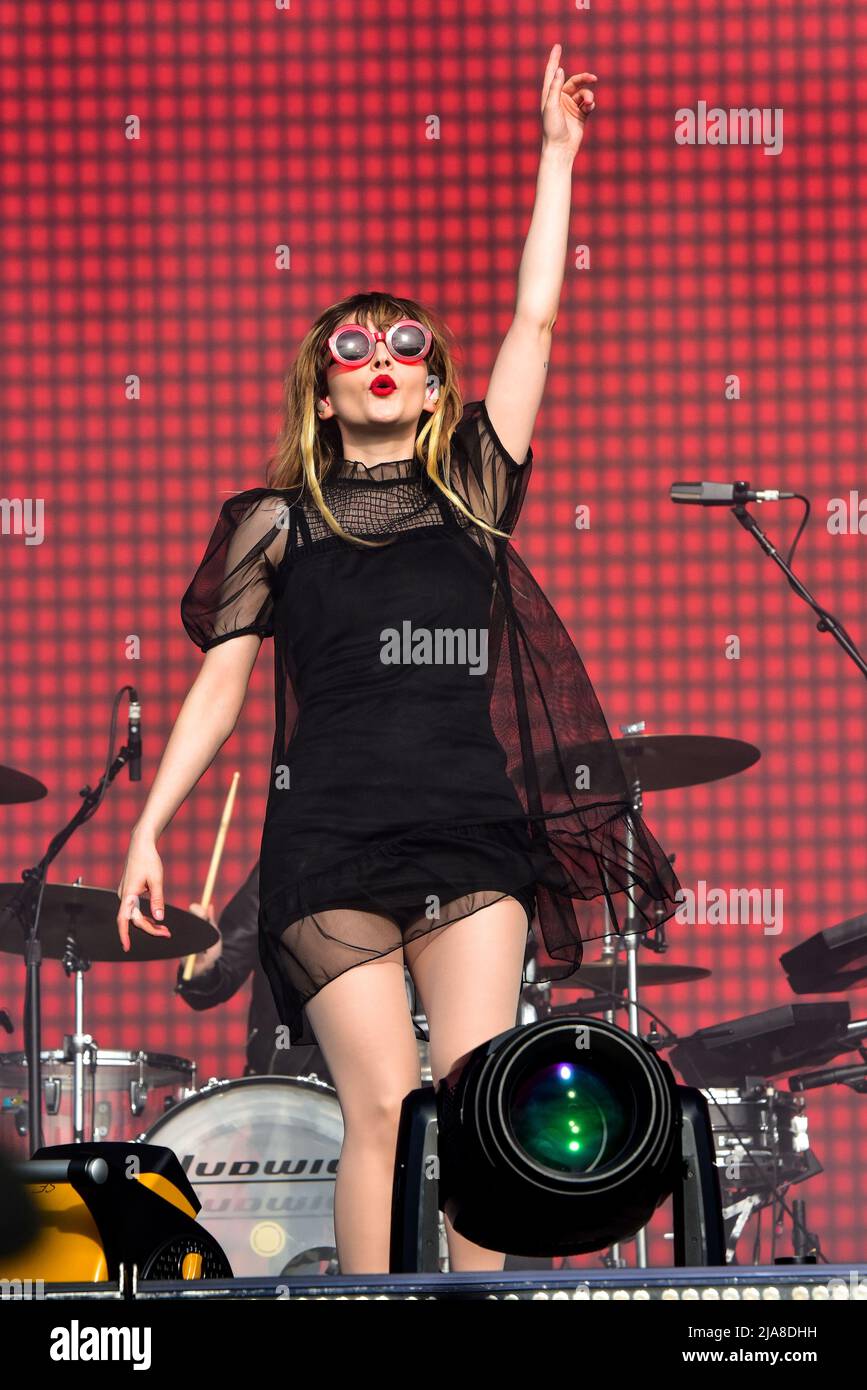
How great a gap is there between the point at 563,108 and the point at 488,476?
15.8 inches

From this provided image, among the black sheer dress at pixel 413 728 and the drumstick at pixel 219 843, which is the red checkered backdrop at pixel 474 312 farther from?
the black sheer dress at pixel 413 728

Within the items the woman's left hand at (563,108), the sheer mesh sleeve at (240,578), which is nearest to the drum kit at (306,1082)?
the sheer mesh sleeve at (240,578)

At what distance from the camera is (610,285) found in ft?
14.5

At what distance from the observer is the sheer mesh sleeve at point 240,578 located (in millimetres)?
1840

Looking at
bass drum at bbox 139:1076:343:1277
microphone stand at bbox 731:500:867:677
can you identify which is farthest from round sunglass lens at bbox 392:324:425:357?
bass drum at bbox 139:1076:343:1277

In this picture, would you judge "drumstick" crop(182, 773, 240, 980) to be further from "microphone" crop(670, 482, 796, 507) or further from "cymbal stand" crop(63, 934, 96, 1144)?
"microphone" crop(670, 482, 796, 507)

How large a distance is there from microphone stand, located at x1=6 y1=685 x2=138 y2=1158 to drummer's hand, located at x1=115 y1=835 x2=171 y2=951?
1.68 metres

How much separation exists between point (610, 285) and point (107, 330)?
48.6 inches

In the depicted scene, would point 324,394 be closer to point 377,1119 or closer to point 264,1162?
point 377,1119

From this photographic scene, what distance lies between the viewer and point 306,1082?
126 inches

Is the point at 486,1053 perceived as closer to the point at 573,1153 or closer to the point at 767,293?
the point at 573,1153

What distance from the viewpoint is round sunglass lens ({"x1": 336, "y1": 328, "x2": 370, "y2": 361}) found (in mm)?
1821

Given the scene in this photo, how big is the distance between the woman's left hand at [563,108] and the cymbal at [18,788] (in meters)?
2.14
